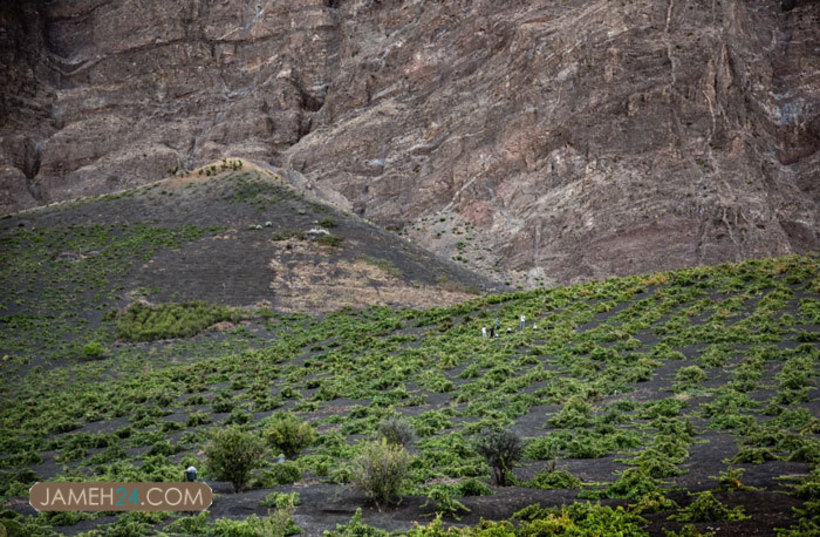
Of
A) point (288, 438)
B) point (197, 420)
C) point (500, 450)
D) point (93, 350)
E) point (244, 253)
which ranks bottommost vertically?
point (93, 350)

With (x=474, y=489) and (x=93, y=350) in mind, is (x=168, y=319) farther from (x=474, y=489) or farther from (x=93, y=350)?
(x=474, y=489)

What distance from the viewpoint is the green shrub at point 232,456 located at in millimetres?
13242

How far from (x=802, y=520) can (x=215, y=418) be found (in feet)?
58.1

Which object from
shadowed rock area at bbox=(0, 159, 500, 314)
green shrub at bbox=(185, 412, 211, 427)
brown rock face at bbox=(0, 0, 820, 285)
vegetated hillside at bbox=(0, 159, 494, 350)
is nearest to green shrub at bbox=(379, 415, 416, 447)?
green shrub at bbox=(185, 412, 211, 427)

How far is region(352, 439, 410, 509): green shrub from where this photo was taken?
11.5 m

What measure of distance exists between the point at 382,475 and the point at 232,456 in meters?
3.60

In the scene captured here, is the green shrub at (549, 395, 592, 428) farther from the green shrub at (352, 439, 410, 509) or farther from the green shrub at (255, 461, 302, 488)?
the green shrub at (255, 461, 302, 488)

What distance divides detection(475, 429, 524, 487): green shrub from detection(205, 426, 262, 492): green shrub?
4.69 metres

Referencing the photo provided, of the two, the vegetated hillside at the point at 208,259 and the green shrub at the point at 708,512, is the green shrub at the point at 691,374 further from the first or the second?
the vegetated hillside at the point at 208,259

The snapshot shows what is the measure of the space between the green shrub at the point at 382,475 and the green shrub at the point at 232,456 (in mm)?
2889

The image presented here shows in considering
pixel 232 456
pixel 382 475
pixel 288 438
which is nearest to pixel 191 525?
pixel 232 456

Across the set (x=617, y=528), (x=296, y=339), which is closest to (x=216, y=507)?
(x=617, y=528)

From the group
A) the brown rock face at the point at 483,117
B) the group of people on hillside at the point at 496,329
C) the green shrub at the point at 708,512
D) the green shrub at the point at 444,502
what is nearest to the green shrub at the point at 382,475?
the green shrub at the point at 444,502

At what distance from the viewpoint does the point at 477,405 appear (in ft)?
63.2
